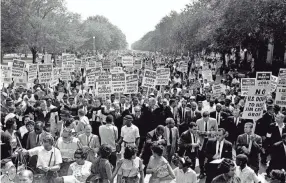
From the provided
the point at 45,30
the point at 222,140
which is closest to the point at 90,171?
the point at 222,140

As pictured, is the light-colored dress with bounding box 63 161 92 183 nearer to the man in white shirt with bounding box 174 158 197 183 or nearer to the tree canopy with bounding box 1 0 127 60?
the man in white shirt with bounding box 174 158 197 183

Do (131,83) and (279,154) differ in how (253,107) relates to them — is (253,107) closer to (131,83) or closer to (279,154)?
(279,154)

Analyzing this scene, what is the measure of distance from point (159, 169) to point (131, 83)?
28.0ft

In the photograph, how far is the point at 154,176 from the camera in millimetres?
6211

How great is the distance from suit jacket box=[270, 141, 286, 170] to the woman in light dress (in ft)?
10.1

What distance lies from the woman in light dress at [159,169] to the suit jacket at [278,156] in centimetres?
308

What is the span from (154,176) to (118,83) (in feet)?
25.9

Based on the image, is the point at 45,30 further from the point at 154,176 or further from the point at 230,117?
the point at 154,176

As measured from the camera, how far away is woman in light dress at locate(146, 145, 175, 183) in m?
6.12

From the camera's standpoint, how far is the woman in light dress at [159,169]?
6117 mm

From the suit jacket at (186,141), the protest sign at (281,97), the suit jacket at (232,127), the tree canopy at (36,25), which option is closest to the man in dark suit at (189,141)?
the suit jacket at (186,141)

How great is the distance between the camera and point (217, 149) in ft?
26.5

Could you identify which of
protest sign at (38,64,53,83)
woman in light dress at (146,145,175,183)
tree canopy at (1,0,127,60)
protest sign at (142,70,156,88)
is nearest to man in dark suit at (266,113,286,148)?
woman in light dress at (146,145,175,183)

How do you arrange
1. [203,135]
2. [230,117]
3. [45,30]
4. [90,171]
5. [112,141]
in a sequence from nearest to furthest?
1. [90,171]
2. [112,141]
3. [203,135]
4. [230,117]
5. [45,30]
